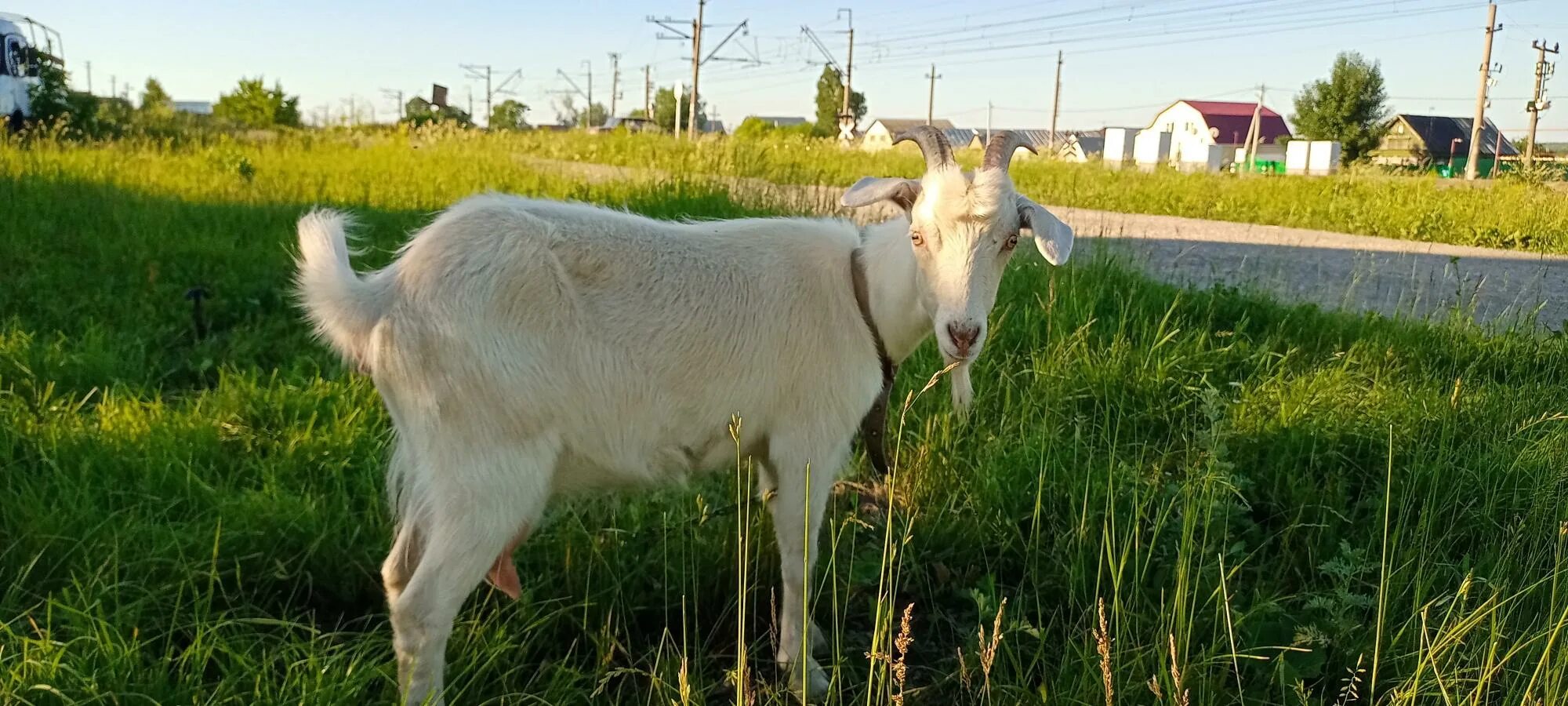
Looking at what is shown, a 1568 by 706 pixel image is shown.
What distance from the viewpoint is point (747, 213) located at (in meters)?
5.90

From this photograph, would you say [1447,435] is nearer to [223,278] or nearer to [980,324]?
[980,324]

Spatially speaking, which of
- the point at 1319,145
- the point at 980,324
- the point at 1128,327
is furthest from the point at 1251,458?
the point at 1319,145

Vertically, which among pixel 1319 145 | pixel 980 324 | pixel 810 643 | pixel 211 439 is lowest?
pixel 810 643

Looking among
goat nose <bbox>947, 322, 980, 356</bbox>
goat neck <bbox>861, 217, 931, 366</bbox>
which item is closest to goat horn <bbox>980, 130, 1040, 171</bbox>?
goat neck <bbox>861, 217, 931, 366</bbox>

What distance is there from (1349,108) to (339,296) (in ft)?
180

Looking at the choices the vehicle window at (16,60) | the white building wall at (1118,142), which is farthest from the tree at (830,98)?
the vehicle window at (16,60)

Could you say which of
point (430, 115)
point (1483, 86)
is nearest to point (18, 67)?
point (430, 115)

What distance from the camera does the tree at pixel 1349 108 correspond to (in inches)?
1836

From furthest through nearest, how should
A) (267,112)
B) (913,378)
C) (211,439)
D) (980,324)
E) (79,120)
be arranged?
(267,112) → (79,120) → (913,378) → (211,439) → (980,324)

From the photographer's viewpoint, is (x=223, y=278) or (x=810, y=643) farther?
(x=223, y=278)

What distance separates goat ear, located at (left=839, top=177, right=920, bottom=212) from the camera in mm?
2529

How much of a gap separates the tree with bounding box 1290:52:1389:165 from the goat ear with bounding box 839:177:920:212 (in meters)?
52.3

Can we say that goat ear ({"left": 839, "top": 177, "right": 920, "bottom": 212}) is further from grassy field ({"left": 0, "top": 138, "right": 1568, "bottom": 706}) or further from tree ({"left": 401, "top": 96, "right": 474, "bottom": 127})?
tree ({"left": 401, "top": 96, "right": 474, "bottom": 127})

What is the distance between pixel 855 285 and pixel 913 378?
1.35 m
